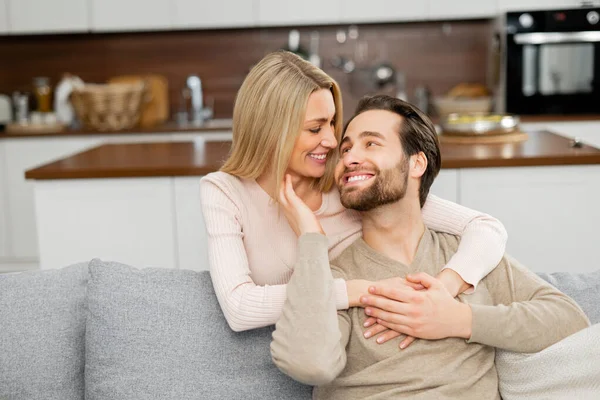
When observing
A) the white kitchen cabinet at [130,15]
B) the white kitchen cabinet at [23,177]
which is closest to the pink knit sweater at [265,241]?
the white kitchen cabinet at [23,177]

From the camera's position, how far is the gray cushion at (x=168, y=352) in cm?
172

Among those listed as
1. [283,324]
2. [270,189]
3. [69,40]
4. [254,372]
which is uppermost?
[69,40]

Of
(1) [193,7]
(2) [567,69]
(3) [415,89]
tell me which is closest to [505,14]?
(2) [567,69]

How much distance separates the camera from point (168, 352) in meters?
1.74

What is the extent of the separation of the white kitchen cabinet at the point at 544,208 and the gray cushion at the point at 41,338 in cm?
160

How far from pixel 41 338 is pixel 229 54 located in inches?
154

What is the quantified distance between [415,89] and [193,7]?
1.58 meters

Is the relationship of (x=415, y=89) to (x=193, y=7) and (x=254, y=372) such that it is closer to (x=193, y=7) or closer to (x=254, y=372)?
(x=193, y=7)

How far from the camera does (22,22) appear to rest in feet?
16.4

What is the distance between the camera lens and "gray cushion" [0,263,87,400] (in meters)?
1.74

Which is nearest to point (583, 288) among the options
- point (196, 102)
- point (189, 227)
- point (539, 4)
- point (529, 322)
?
point (529, 322)

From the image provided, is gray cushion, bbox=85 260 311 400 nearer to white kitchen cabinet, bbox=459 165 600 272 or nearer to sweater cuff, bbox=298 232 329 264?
sweater cuff, bbox=298 232 329 264

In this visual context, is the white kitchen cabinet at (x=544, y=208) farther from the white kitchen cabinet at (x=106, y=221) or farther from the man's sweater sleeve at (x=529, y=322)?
the man's sweater sleeve at (x=529, y=322)

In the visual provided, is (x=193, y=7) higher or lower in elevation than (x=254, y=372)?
higher
